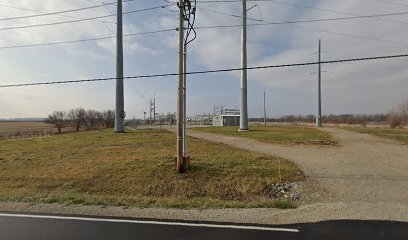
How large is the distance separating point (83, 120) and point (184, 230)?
64943mm

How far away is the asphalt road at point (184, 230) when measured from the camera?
5887 millimetres

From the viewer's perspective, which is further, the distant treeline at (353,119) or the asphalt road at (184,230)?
the distant treeline at (353,119)

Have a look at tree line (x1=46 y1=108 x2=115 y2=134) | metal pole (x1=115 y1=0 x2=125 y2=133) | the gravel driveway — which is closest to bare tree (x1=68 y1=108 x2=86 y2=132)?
tree line (x1=46 y1=108 x2=115 y2=134)

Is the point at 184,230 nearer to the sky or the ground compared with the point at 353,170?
nearer to the ground

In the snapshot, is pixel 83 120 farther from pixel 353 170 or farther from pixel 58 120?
pixel 353 170

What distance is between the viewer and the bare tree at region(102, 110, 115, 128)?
216 ft

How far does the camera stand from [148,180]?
11312mm

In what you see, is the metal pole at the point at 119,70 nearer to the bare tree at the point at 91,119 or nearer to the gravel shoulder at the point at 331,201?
the gravel shoulder at the point at 331,201

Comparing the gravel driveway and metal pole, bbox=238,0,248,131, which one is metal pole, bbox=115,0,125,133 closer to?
metal pole, bbox=238,0,248,131

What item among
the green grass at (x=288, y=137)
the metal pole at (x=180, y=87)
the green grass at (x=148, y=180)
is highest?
the metal pole at (x=180, y=87)

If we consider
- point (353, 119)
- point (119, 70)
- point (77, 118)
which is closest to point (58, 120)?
point (77, 118)

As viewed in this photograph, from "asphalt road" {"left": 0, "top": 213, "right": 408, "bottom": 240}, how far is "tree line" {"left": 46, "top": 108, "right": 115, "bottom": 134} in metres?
59.5

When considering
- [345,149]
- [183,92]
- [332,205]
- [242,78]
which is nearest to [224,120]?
[242,78]

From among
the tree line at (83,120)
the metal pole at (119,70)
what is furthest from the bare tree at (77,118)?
the metal pole at (119,70)
